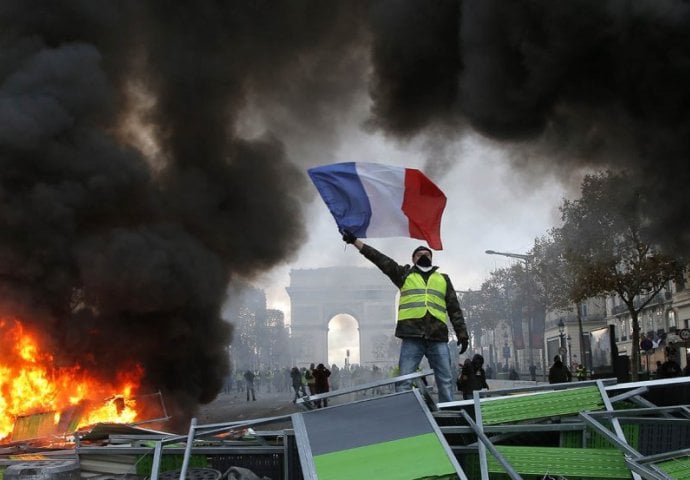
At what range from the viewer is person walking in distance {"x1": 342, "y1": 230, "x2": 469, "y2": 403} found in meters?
6.13

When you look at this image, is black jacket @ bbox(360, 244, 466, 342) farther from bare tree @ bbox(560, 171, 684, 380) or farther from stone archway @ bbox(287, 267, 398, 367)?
stone archway @ bbox(287, 267, 398, 367)

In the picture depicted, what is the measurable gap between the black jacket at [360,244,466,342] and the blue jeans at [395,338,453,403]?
8 centimetres

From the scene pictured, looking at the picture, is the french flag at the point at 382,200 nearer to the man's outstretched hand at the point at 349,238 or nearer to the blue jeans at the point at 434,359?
the man's outstretched hand at the point at 349,238

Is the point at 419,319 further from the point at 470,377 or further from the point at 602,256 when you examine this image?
the point at 602,256

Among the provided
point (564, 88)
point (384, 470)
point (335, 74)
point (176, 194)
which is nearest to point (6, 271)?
point (176, 194)

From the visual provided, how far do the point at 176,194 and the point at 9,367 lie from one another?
4796mm

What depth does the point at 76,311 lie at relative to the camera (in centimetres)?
1362

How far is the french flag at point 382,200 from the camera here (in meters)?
7.35

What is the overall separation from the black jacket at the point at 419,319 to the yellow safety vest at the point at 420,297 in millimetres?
37

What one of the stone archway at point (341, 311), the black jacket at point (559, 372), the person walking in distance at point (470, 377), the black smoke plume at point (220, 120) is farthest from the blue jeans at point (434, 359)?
the stone archway at point (341, 311)

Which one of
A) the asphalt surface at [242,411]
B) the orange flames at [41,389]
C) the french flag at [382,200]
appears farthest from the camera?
the asphalt surface at [242,411]

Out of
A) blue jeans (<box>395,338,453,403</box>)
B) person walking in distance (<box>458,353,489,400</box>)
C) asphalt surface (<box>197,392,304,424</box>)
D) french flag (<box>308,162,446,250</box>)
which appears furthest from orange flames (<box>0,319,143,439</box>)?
blue jeans (<box>395,338,453,403</box>)

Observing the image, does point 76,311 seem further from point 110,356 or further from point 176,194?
point 176,194

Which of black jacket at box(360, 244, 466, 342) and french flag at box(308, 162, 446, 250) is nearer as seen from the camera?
black jacket at box(360, 244, 466, 342)
